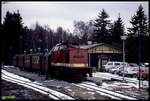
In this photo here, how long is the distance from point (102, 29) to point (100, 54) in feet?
83.1

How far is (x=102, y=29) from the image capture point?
64125 millimetres

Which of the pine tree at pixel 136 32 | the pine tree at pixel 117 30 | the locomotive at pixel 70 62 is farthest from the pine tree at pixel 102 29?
the locomotive at pixel 70 62

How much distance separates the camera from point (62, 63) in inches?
845

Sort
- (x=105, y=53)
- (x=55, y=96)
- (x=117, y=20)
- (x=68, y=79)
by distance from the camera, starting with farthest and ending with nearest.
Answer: (x=117, y=20), (x=105, y=53), (x=68, y=79), (x=55, y=96)

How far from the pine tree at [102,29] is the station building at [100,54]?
21880mm

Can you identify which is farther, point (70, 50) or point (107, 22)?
point (107, 22)

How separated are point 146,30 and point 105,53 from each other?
35.4ft

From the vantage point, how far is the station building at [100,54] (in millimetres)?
39656

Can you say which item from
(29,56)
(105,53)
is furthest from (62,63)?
(105,53)

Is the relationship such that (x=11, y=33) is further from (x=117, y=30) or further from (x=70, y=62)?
(x=70, y=62)

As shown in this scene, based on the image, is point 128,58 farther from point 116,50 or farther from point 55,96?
point 55,96

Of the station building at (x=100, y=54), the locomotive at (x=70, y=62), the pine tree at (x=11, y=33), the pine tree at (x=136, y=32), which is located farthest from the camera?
the pine tree at (x=11, y=33)

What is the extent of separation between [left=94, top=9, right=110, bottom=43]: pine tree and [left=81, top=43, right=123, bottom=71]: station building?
71.8ft

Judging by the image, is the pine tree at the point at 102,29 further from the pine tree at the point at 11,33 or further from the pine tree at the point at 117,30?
the pine tree at the point at 11,33
